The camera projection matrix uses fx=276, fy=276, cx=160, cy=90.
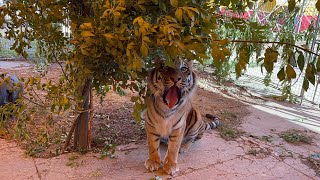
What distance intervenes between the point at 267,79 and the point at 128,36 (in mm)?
4962

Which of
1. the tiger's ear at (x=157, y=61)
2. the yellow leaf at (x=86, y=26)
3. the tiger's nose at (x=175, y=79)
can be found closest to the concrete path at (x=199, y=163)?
the tiger's nose at (x=175, y=79)

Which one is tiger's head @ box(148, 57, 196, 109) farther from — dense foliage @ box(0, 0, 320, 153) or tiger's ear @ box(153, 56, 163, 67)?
dense foliage @ box(0, 0, 320, 153)

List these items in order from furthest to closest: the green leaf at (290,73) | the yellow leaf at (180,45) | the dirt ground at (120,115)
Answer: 1. the dirt ground at (120,115)
2. the yellow leaf at (180,45)
3. the green leaf at (290,73)

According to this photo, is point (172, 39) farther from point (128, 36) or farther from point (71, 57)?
point (71, 57)

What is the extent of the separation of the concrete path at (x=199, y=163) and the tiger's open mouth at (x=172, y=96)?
64 centimetres

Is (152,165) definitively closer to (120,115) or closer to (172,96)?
(172,96)

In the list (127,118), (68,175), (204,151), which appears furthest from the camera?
(127,118)

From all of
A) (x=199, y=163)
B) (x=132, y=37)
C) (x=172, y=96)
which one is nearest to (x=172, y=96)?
(x=172, y=96)

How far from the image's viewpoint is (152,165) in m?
2.45

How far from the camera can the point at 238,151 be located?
299cm

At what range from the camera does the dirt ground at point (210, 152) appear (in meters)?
2.40

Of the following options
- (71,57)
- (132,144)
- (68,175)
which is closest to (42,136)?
(68,175)

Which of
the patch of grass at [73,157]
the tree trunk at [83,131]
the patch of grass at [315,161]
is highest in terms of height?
the tree trunk at [83,131]

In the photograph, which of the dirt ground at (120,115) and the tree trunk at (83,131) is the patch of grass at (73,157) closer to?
the tree trunk at (83,131)
